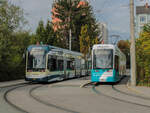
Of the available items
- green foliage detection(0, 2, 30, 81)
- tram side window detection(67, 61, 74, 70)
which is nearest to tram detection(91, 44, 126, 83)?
tram side window detection(67, 61, 74, 70)

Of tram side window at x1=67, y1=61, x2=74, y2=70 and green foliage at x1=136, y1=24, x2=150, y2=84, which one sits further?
tram side window at x1=67, y1=61, x2=74, y2=70

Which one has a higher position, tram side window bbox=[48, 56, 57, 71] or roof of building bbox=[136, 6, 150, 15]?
roof of building bbox=[136, 6, 150, 15]

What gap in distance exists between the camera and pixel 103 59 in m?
20.0

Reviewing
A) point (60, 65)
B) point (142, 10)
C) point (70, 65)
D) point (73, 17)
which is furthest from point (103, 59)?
point (142, 10)

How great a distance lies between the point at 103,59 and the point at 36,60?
18.3 feet

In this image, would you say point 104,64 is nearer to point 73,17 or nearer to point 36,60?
point 36,60

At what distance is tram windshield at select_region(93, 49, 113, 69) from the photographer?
65.1 ft

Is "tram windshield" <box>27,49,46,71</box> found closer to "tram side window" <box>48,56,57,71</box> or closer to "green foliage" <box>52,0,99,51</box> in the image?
"tram side window" <box>48,56,57,71</box>

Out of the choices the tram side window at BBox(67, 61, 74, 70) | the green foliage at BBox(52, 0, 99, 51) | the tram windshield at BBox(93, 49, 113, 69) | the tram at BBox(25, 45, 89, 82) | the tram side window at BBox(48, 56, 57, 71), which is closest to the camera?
the tram windshield at BBox(93, 49, 113, 69)

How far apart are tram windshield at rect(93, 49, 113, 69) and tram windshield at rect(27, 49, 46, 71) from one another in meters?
4.28

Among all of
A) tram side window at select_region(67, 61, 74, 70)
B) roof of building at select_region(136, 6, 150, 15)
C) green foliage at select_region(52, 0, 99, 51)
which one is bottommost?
tram side window at select_region(67, 61, 74, 70)

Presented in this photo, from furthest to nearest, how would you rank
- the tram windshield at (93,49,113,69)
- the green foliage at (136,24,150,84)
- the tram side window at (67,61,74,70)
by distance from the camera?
the tram side window at (67,61,74,70), the tram windshield at (93,49,113,69), the green foliage at (136,24,150,84)

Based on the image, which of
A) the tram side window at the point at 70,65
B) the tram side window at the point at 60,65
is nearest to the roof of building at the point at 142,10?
the tram side window at the point at 70,65

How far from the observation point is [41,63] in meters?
21.2
